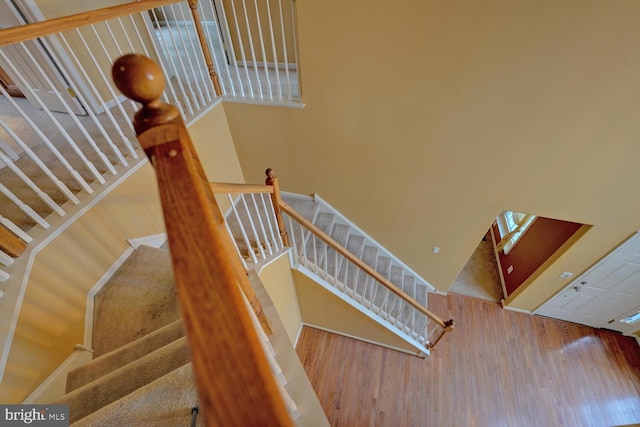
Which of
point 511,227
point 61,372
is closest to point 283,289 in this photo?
point 61,372

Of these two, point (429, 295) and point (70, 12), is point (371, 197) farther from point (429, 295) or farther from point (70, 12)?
point (70, 12)

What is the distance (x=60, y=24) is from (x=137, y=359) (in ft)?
5.81

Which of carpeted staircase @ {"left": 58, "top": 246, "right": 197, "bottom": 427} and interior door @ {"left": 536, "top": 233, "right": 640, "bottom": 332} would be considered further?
interior door @ {"left": 536, "top": 233, "right": 640, "bottom": 332}

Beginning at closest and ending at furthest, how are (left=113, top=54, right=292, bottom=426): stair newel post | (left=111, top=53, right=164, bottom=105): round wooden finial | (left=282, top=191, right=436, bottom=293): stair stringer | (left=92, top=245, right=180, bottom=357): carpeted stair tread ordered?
(left=113, top=54, right=292, bottom=426): stair newel post < (left=111, top=53, right=164, bottom=105): round wooden finial < (left=92, top=245, right=180, bottom=357): carpeted stair tread < (left=282, top=191, right=436, bottom=293): stair stringer

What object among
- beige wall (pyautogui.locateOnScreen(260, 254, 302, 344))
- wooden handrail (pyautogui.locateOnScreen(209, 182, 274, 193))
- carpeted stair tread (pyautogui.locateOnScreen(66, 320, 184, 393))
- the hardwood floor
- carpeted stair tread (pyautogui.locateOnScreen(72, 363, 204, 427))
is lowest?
the hardwood floor

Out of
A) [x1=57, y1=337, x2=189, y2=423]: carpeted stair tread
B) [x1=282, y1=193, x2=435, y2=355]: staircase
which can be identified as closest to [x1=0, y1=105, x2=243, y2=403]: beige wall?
[x1=57, y1=337, x2=189, y2=423]: carpeted stair tread

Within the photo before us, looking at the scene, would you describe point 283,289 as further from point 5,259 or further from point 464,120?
point 464,120

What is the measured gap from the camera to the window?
3.98 m

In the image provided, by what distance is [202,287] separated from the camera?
0.40 metres

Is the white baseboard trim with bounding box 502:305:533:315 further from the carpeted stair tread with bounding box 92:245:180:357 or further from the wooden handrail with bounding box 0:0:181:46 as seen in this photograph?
the wooden handrail with bounding box 0:0:181:46

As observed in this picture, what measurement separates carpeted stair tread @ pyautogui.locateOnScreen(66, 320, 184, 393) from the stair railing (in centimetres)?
69

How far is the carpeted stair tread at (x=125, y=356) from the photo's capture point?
54.9 inches

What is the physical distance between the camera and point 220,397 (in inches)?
13.0

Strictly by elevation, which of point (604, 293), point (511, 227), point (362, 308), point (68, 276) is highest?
point (68, 276)
